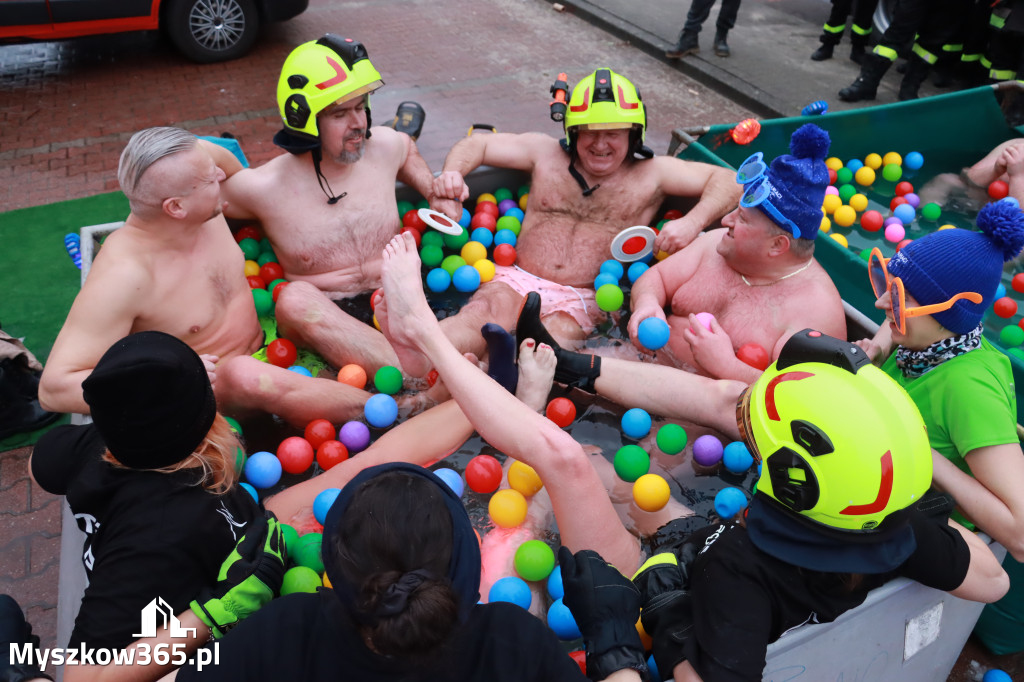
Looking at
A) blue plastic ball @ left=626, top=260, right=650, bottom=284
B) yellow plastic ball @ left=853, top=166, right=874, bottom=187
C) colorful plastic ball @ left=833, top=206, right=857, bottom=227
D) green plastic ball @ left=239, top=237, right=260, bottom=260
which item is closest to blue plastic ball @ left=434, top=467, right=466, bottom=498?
blue plastic ball @ left=626, top=260, right=650, bottom=284

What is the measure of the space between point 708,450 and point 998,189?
12.5 ft

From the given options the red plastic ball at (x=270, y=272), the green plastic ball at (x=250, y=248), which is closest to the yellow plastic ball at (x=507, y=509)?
the red plastic ball at (x=270, y=272)

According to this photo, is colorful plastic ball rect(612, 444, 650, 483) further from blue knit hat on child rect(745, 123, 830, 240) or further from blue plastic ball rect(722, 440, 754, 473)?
blue knit hat on child rect(745, 123, 830, 240)

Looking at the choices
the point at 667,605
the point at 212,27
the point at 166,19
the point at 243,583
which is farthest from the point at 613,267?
the point at 166,19

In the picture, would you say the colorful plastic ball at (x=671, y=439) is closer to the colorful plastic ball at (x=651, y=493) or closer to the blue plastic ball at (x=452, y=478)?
the colorful plastic ball at (x=651, y=493)

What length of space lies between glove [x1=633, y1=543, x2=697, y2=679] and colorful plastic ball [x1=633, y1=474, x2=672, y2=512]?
651 millimetres

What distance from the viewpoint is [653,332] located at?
12.0 ft

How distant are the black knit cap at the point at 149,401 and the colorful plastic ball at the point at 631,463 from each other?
6.07 ft

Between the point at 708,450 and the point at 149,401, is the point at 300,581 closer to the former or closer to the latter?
the point at 149,401

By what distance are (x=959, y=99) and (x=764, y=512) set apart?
5.25 metres

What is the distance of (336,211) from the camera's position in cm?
406

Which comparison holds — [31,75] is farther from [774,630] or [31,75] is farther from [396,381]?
[774,630]

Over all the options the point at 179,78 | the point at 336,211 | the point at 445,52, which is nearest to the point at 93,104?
the point at 179,78

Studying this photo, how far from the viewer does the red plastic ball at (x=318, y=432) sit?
349cm
